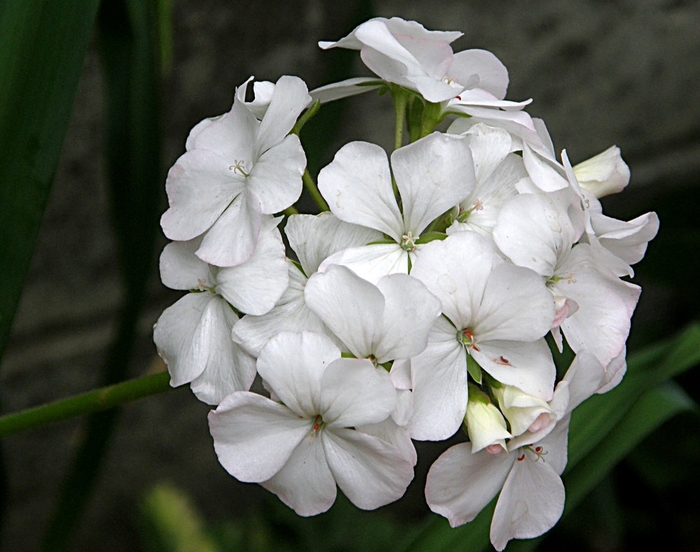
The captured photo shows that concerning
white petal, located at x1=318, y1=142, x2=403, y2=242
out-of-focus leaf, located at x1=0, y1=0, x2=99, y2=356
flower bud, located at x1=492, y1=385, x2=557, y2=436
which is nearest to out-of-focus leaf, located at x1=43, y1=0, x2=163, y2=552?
out-of-focus leaf, located at x1=0, y1=0, x2=99, y2=356

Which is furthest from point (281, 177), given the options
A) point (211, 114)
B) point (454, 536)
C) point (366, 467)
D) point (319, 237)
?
point (211, 114)

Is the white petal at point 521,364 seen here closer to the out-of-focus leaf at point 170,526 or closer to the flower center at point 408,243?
the flower center at point 408,243

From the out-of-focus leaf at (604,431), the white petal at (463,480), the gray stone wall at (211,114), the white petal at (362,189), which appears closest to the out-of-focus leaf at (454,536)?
the out-of-focus leaf at (604,431)

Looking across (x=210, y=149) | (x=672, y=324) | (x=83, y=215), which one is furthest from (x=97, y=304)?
(x=672, y=324)

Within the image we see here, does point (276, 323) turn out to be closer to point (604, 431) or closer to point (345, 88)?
point (345, 88)

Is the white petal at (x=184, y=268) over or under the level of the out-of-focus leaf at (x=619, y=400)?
over

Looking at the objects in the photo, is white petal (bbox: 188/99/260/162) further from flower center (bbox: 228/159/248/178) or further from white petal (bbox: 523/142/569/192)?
white petal (bbox: 523/142/569/192)
